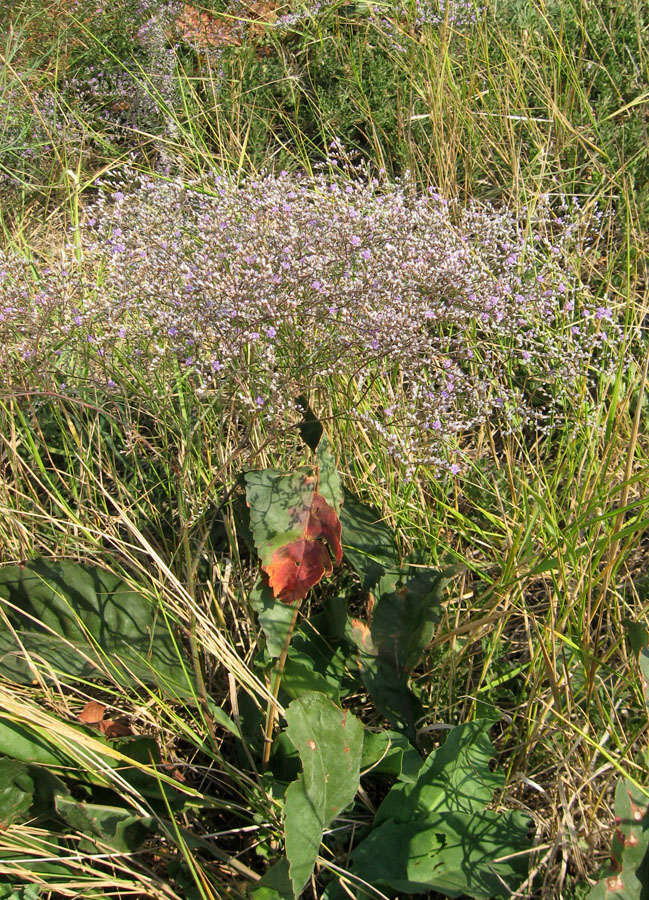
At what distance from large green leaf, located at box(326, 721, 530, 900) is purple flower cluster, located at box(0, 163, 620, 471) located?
2.26ft

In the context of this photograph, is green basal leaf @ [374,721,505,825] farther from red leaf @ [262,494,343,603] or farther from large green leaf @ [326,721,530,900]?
red leaf @ [262,494,343,603]

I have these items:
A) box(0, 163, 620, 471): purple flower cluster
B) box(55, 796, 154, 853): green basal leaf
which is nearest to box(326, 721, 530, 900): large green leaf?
box(55, 796, 154, 853): green basal leaf

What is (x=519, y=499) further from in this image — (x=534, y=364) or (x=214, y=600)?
(x=214, y=600)

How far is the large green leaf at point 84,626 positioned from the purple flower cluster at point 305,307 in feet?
1.76

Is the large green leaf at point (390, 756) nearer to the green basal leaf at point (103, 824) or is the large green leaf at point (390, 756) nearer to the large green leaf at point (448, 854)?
the large green leaf at point (448, 854)

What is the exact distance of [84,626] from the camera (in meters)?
1.75

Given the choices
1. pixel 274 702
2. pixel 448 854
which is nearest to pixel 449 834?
pixel 448 854

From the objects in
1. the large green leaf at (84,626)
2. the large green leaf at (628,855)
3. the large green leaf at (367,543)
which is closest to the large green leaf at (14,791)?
the large green leaf at (84,626)

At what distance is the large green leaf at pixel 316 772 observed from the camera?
4.44 ft

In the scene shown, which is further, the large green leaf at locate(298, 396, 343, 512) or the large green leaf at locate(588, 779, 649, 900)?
the large green leaf at locate(298, 396, 343, 512)

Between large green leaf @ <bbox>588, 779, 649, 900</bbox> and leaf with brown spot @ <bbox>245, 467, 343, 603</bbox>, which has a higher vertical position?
leaf with brown spot @ <bbox>245, 467, 343, 603</bbox>

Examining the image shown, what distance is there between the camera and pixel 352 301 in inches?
71.4

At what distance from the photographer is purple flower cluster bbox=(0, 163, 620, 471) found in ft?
5.88

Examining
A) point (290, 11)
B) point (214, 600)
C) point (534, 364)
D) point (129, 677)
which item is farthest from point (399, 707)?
point (290, 11)
